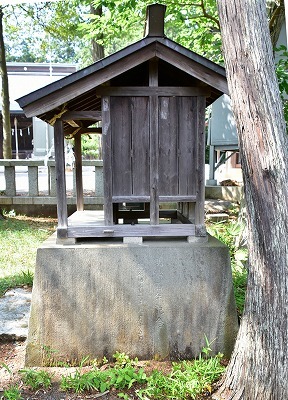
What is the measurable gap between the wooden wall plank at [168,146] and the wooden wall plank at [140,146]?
138 mm

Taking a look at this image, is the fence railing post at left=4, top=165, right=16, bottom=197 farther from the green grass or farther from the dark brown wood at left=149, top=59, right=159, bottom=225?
the dark brown wood at left=149, top=59, right=159, bottom=225

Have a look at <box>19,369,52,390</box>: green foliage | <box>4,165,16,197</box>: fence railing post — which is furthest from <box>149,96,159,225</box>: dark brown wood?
<box>4,165,16,197</box>: fence railing post

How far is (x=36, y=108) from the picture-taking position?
3480 millimetres

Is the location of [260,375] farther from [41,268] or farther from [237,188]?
[237,188]

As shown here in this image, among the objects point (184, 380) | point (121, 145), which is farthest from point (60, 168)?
point (184, 380)

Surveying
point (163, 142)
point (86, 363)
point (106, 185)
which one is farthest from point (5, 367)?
point (163, 142)

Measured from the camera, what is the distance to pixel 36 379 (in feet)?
11.2

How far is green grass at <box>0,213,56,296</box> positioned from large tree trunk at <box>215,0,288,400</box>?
385 cm

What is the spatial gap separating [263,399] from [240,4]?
2.99 m

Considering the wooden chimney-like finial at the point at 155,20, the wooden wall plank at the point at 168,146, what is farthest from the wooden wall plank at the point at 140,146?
the wooden chimney-like finial at the point at 155,20

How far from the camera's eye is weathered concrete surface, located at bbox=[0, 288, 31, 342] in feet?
13.9

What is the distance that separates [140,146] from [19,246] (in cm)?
443

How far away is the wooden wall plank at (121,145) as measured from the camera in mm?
3656

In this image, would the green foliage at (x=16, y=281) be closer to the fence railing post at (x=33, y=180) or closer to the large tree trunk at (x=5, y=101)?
the fence railing post at (x=33, y=180)
